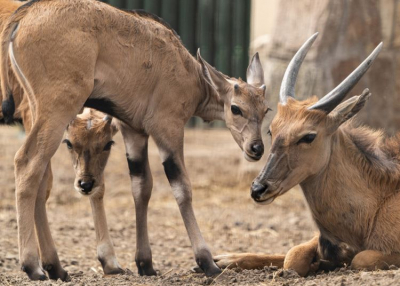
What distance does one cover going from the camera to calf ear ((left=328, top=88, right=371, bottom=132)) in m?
6.17

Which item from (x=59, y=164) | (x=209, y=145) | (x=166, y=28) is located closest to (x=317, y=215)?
(x=166, y=28)

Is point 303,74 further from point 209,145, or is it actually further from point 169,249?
point 209,145

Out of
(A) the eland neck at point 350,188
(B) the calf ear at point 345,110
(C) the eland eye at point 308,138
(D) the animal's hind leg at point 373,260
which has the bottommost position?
(D) the animal's hind leg at point 373,260

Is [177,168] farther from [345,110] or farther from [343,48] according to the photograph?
[343,48]

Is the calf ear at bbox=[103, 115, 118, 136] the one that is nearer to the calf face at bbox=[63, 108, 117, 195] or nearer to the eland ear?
the calf face at bbox=[63, 108, 117, 195]

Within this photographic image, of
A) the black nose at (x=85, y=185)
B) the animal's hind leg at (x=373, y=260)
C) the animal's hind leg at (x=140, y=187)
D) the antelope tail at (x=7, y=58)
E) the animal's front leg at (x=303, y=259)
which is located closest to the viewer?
the animal's hind leg at (x=373, y=260)

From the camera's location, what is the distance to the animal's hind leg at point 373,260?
6.12 m

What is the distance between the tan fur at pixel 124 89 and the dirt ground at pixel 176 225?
529 millimetres

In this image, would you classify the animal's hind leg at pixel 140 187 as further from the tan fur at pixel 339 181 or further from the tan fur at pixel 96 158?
the tan fur at pixel 339 181

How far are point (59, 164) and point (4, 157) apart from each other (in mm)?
915

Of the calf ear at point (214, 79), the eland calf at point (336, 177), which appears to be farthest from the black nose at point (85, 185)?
the eland calf at point (336, 177)

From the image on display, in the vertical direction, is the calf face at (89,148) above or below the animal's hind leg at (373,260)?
above

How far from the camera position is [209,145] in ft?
49.6

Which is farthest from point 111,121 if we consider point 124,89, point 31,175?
point 31,175
